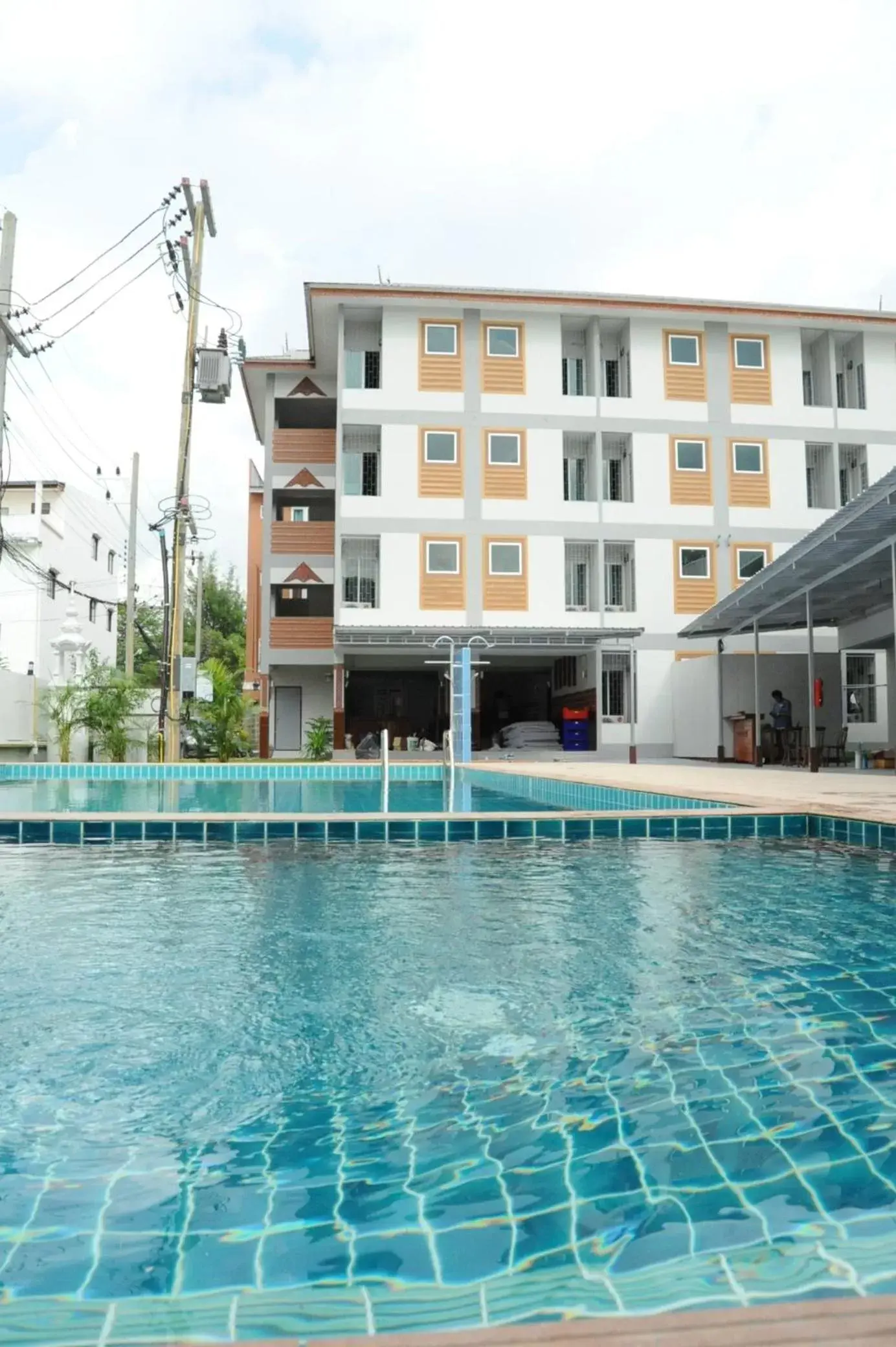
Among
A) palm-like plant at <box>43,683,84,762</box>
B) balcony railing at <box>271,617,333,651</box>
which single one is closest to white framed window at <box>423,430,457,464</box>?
balcony railing at <box>271,617,333,651</box>

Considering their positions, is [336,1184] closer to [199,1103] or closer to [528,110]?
[199,1103]

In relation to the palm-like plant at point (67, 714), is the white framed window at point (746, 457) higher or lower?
higher

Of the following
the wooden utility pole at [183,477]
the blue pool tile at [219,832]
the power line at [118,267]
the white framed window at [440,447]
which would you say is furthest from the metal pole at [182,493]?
the blue pool tile at [219,832]

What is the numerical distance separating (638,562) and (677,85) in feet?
42.2

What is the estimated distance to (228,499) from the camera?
45.4m

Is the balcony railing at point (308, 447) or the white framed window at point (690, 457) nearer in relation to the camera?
the white framed window at point (690, 457)

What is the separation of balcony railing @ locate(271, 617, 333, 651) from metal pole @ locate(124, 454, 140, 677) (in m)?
3.57

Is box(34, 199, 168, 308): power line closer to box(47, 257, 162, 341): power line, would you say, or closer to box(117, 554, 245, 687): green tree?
box(47, 257, 162, 341): power line

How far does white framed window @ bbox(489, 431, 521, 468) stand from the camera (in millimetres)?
24062

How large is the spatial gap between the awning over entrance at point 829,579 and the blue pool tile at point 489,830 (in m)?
6.43

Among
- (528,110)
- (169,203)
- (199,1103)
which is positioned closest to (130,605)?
(169,203)

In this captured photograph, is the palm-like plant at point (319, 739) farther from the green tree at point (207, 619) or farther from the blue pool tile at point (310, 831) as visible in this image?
the green tree at point (207, 619)

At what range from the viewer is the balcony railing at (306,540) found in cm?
2548

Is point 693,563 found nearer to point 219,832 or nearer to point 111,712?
point 111,712
